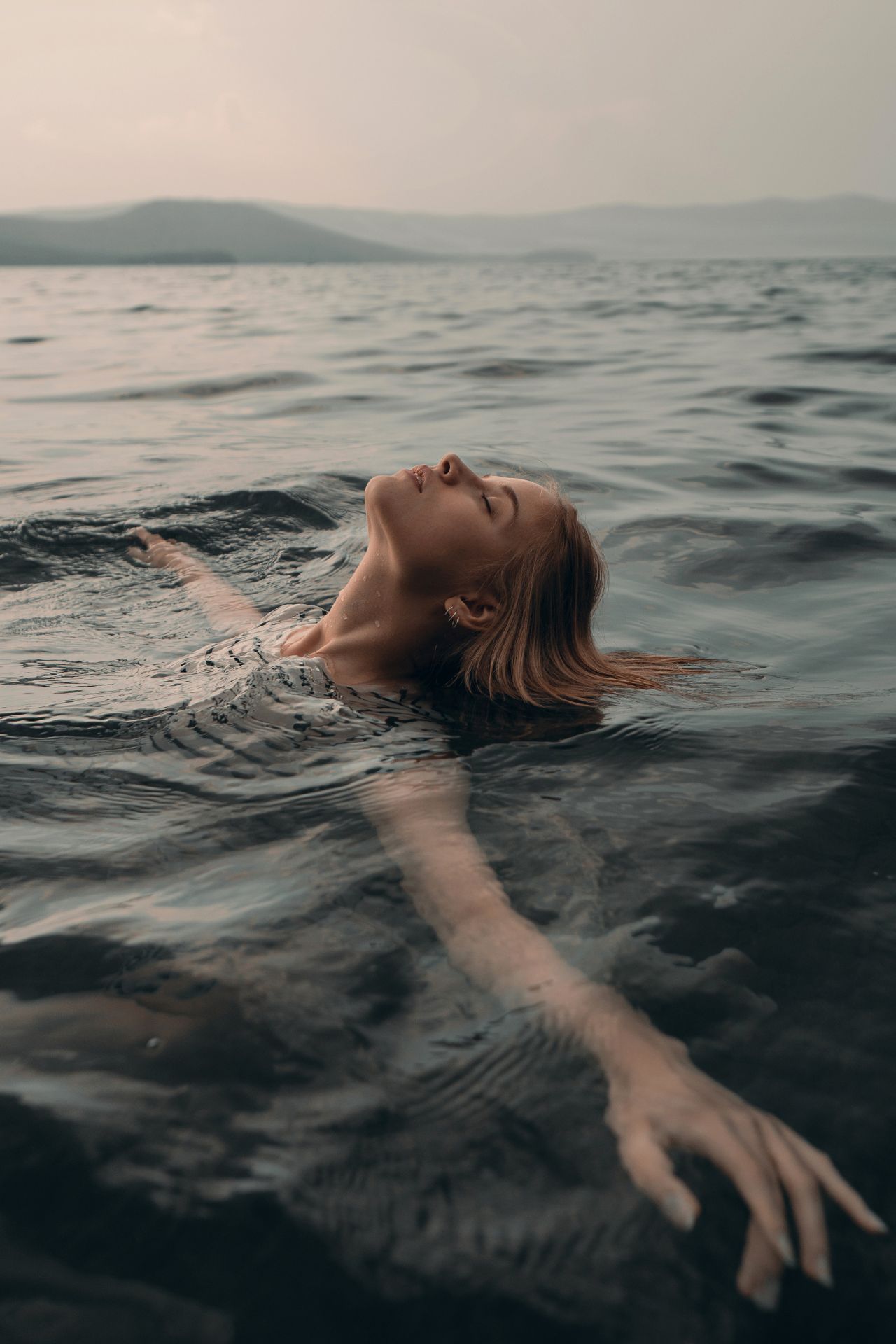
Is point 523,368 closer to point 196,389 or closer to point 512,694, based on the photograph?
point 196,389

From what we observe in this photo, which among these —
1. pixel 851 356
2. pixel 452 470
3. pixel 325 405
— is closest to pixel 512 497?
pixel 452 470

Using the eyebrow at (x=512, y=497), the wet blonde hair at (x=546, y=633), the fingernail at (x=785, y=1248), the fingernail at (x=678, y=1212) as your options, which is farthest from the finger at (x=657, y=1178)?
the eyebrow at (x=512, y=497)

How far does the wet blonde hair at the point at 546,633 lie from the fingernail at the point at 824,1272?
2081mm

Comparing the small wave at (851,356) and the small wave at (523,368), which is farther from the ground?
the small wave at (851,356)

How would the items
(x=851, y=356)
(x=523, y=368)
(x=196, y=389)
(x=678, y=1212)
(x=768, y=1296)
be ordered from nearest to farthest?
(x=768, y=1296) < (x=678, y=1212) < (x=196, y=389) < (x=523, y=368) < (x=851, y=356)

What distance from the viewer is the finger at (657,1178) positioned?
155 cm

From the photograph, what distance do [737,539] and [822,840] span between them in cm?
310

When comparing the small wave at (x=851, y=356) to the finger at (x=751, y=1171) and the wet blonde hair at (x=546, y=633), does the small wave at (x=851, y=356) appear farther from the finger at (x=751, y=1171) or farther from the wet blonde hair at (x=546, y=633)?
the finger at (x=751, y=1171)

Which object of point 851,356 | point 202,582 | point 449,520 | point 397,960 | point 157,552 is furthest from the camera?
point 851,356

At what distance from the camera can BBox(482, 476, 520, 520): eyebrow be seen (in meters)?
3.44

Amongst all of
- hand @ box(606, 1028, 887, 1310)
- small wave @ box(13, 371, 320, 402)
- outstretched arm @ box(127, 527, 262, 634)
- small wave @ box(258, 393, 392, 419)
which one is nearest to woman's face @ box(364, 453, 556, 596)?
outstretched arm @ box(127, 527, 262, 634)

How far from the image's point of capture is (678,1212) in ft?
5.10

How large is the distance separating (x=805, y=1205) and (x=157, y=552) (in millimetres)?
4495

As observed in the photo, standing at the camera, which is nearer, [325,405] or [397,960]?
[397,960]
